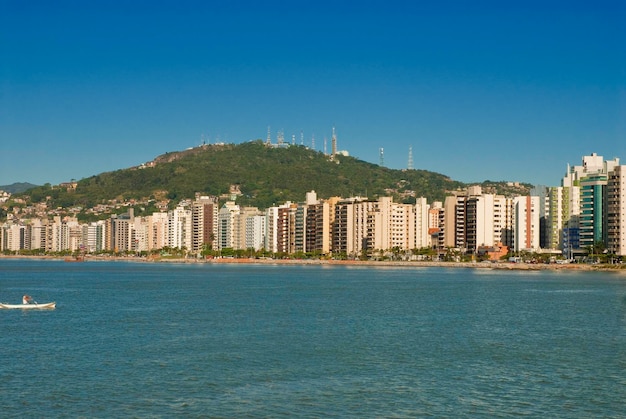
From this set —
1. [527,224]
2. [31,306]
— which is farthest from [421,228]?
[31,306]

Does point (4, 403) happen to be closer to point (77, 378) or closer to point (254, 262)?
point (77, 378)

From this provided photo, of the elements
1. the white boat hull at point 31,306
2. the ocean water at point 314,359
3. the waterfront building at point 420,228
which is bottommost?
the ocean water at point 314,359

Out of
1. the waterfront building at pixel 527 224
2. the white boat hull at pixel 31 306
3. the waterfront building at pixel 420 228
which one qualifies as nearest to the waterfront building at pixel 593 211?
the waterfront building at pixel 527 224

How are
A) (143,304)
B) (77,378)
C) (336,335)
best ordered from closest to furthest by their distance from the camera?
(77,378), (336,335), (143,304)

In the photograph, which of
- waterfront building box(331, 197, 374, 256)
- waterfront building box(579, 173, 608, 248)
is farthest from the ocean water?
waterfront building box(331, 197, 374, 256)

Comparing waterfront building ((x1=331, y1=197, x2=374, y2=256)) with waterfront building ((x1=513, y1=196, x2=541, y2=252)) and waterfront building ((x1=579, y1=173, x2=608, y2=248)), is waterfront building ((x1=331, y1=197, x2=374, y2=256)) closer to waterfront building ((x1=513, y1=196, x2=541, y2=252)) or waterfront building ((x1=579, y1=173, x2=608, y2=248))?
waterfront building ((x1=513, y1=196, x2=541, y2=252))

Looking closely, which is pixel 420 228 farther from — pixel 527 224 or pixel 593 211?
pixel 593 211

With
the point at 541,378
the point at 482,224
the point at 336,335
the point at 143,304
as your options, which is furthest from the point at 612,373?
the point at 482,224

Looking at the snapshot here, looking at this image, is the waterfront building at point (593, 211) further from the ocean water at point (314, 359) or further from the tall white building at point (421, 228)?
Result: the ocean water at point (314, 359)
